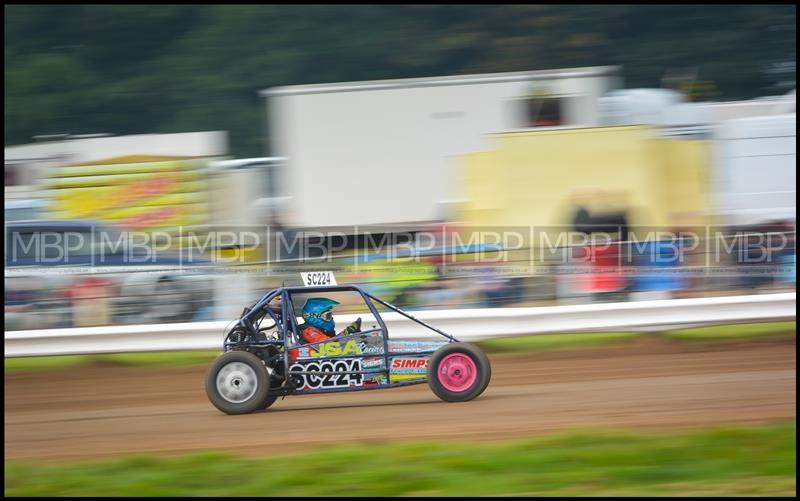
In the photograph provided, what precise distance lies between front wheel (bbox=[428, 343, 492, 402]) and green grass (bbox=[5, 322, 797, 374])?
8.89ft

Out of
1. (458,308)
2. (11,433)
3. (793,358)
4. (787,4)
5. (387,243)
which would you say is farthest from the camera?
(787,4)

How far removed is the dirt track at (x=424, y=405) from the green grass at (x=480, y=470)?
1.28ft

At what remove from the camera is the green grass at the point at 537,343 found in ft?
33.7

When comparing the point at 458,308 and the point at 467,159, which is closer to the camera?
the point at 458,308

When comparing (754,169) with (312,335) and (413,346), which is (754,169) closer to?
(413,346)

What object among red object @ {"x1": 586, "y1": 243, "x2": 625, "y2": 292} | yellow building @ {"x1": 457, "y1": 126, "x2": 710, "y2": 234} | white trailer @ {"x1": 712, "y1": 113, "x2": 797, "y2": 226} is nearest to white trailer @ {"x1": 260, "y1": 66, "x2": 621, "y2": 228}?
yellow building @ {"x1": 457, "y1": 126, "x2": 710, "y2": 234}

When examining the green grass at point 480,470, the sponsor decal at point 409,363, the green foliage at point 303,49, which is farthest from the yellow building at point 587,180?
the green foliage at point 303,49

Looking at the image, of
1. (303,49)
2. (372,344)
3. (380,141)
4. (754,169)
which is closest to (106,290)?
(372,344)

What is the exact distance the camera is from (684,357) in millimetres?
9547

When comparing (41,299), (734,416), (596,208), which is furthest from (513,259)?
(41,299)

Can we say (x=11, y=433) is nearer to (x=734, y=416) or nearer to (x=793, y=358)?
(x=734, y=416)

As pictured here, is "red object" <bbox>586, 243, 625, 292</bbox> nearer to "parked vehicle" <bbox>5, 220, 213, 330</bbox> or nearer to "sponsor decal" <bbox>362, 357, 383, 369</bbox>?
"sponsor decal" <bbox>362, 357, 383, 369</bbox>

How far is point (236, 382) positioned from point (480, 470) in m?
2.51

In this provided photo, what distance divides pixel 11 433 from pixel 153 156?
6979mm
